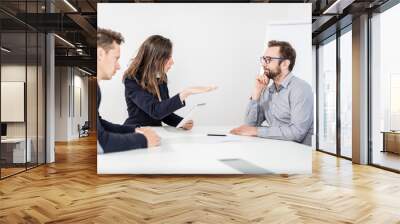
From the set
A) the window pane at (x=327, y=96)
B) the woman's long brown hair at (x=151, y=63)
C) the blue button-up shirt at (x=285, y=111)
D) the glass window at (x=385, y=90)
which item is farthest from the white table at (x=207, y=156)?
the window pane at (x=327, y=96)

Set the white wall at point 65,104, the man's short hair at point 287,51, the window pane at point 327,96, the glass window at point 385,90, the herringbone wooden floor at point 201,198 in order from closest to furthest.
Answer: the herringbone wooden floor at point 201,198
the man's short hair at point 287,51
the glass window at point 385,90
the window pane at point 327,96
the white wall at point 65,104

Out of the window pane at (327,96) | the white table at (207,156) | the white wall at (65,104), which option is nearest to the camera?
the white table at (207,156)

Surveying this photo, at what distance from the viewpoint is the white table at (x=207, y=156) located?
6184mm

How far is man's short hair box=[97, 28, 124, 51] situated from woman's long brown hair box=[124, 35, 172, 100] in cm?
39

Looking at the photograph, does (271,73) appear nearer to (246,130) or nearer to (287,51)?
(287,51)

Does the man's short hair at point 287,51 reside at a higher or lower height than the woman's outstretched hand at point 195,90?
higher

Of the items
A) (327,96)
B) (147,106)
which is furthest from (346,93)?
(147,106)

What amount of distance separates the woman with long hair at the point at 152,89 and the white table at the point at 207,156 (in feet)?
0.93

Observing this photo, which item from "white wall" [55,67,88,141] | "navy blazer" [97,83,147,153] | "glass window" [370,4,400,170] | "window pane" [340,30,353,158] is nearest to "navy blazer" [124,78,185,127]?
"navy blazer" [97,83,147,153]

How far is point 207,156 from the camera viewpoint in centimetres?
625

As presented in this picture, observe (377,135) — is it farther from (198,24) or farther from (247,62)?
(198,24)

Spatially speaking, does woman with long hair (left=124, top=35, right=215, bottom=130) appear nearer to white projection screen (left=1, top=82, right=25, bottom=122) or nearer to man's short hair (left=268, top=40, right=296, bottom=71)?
man's short hair (left=268, top=40, right=296, bottom=71)

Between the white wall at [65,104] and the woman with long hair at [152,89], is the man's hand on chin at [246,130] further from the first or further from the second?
the white wall at [65,104]

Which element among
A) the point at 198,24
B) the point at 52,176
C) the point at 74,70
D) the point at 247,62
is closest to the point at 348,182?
the point at 247,62
